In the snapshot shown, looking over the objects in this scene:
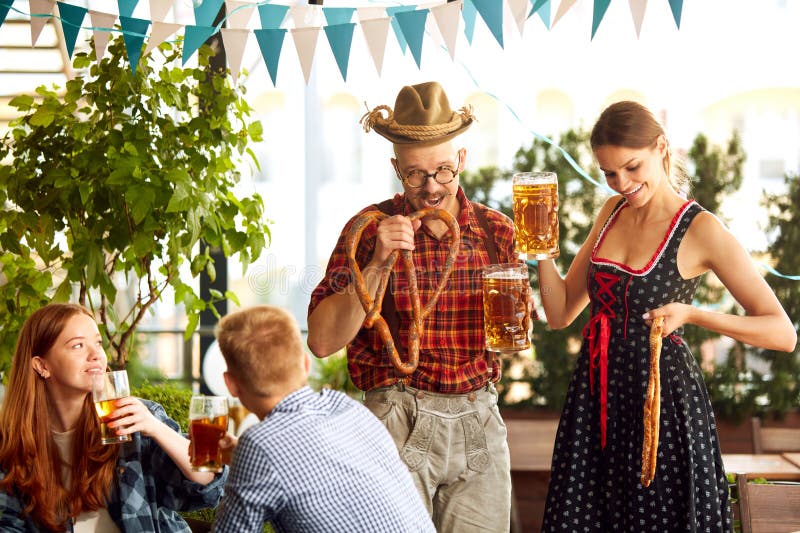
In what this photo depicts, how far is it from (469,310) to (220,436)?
0.66 metres

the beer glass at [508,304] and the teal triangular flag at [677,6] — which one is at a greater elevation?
the teal triangular flag at [677,6]

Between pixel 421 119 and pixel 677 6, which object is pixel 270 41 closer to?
pixel 421 119

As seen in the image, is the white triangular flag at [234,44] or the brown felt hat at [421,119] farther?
the white triangular flag at [234,44]

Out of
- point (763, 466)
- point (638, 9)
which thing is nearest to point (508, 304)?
point (638, 9)

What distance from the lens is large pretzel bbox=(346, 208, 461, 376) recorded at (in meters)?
2.05

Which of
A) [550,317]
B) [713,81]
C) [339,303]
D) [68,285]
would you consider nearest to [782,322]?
[550,317]

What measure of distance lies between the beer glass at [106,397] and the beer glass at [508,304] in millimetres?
819

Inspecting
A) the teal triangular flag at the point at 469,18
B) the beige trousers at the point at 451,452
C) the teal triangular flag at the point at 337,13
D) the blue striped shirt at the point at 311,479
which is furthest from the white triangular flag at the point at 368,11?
the blue striped shirt at the point at 311,479

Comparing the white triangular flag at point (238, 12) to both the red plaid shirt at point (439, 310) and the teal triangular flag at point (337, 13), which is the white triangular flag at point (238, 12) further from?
the red plaid shirt at point (439, 310)

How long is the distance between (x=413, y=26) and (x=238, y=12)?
2.09 ft

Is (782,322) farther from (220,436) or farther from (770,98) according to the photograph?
(770,98)

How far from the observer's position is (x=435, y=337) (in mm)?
2188

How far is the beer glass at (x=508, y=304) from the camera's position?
2062mm

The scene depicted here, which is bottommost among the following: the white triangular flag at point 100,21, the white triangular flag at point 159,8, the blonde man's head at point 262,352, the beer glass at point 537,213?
the blonde man's head at point 262,352
